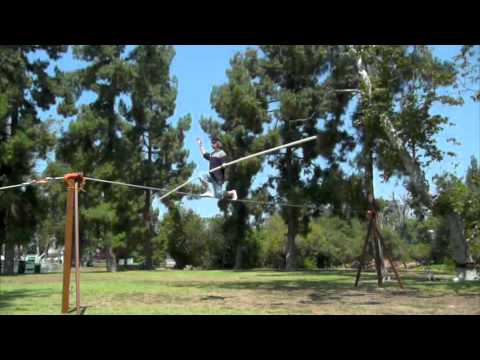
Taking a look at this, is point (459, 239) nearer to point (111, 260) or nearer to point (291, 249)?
point (291, 249)

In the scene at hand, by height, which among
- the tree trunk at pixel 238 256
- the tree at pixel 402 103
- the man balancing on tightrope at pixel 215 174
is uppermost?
the tree at pixel 402 103

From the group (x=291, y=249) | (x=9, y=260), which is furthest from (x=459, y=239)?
(x=9, y=260)

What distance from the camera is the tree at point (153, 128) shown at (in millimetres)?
36219

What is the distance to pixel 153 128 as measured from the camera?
38.5m

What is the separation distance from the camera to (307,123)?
3412cm

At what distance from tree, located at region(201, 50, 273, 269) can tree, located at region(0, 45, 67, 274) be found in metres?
10.5

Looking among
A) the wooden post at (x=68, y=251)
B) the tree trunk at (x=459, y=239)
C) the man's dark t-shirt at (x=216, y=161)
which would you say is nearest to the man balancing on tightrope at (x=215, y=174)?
the man's dark t-shirt at (x=216, y=161)

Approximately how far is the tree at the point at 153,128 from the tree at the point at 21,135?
607 cm

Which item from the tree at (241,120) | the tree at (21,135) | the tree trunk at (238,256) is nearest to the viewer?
the tree at (21,135)

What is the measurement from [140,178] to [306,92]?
1356cm

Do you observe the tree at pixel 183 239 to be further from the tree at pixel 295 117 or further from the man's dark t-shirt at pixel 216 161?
the man's dark t-shirt at pixel 216 161

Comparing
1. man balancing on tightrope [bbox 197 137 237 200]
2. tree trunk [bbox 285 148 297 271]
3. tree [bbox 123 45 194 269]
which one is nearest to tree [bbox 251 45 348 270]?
tree trunk [bbox 285 148 297 271]
